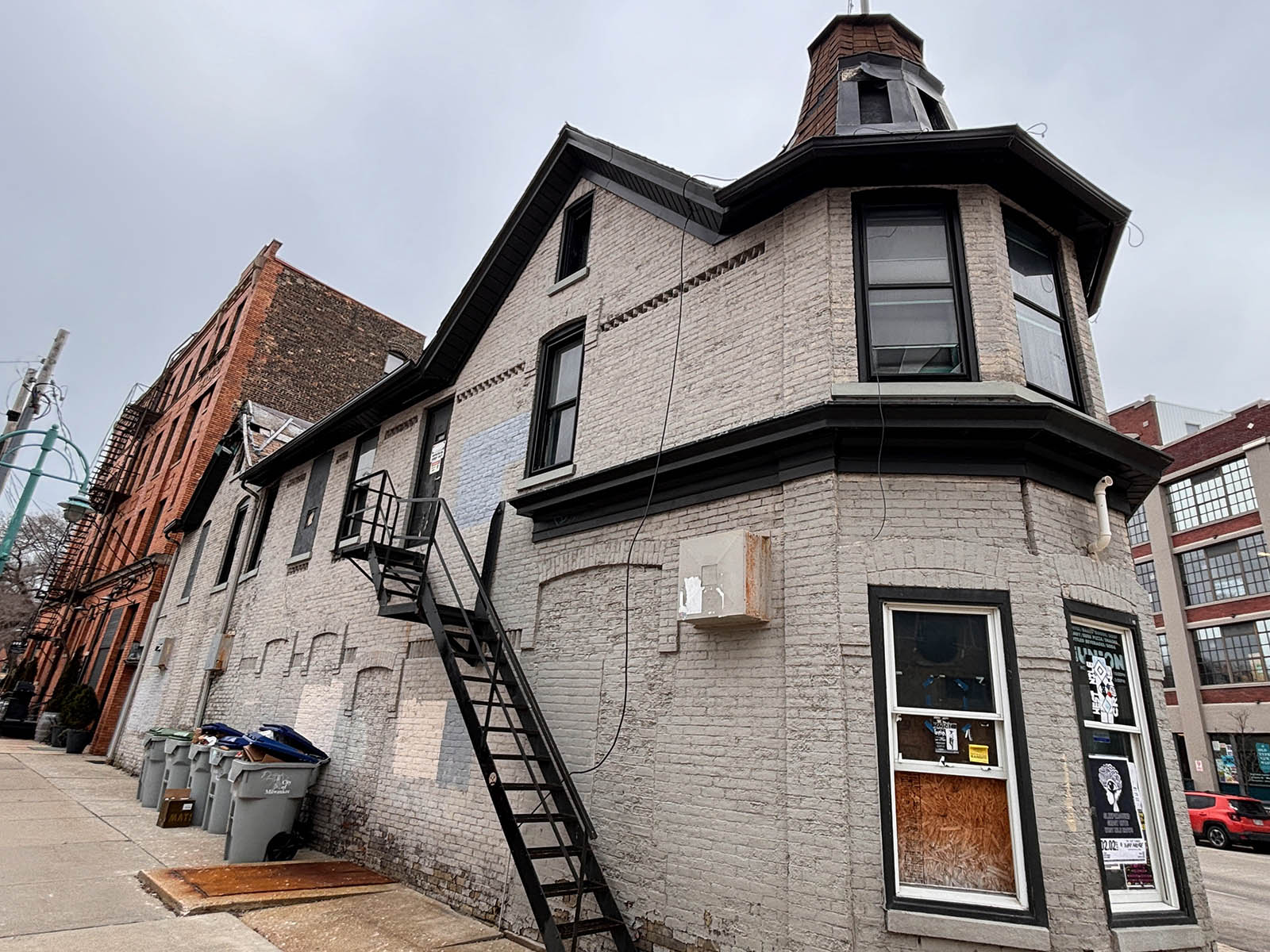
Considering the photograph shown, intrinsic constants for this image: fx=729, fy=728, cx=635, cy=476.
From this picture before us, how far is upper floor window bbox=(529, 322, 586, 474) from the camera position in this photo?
9203 millimetres

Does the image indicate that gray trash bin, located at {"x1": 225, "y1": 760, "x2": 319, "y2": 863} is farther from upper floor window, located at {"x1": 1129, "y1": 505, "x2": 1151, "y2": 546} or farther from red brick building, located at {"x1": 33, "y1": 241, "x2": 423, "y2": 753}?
A: upper floor window, located at {"x1": 1129, "y1": 505, "x2": 1151, "y2": 546}

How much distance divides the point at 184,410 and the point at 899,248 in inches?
1057

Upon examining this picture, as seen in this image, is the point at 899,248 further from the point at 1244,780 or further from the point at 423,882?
the point at 1244,780

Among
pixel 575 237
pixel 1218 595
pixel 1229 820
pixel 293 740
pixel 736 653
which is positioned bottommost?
pixel 1229 820

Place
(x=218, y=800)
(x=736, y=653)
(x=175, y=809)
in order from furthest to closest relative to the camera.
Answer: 1. (x=175, y=809)
2. (x=218, y=800)
3. (x=736, y=653)

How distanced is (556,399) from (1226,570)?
33399 mm

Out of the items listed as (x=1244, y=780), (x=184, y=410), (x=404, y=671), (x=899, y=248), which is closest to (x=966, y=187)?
(x=899, y=248)

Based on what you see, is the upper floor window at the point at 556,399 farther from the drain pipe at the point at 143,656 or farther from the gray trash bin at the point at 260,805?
the drain pipe at the point at 143,656

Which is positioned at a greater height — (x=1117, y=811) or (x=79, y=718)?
(x=1117, y=811)

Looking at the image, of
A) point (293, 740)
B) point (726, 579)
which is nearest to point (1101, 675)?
point (726, 579)

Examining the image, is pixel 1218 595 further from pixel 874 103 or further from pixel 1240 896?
pixel 874 103

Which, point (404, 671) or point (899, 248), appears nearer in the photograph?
point (899, 248)

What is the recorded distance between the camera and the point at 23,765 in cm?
1669

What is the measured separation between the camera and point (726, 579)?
589 cm
